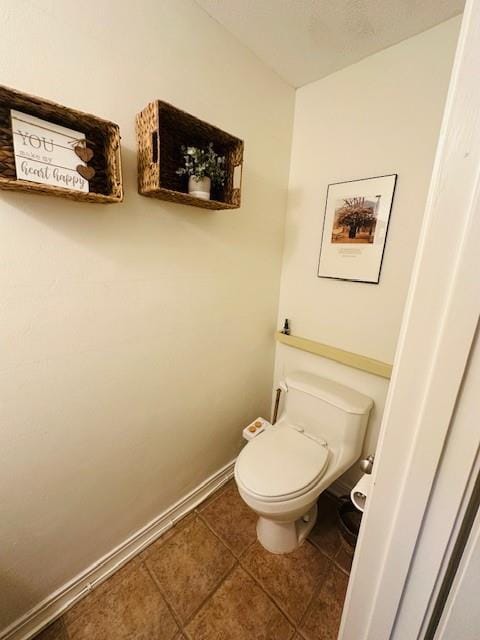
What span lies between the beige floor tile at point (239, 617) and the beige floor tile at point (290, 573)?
1.6 inches

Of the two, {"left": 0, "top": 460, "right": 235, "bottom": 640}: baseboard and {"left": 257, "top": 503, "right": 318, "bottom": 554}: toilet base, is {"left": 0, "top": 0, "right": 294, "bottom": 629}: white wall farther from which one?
{"left": 257, "top": 503, "right": 318, "bottom": 554}: toilet base

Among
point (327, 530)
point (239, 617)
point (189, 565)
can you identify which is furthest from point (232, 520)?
point (327, 530)

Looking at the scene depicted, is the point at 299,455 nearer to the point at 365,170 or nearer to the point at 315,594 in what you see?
the point at 315,594

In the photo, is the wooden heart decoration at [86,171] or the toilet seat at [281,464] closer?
the wooden heart decoration at [86,171]

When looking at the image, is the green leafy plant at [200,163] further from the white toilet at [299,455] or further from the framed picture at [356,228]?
the white toilet at [299,455]

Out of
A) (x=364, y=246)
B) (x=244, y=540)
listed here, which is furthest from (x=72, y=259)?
(x=244, y=540)

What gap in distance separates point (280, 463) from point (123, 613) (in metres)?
0.85

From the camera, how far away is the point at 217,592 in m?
1.13

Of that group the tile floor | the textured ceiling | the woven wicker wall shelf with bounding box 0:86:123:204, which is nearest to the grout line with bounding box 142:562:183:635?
the tile floor

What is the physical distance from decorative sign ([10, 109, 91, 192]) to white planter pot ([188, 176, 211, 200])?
35 cm

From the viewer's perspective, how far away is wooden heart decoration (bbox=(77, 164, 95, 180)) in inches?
31.7

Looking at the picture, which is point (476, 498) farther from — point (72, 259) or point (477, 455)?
point (72, 259)

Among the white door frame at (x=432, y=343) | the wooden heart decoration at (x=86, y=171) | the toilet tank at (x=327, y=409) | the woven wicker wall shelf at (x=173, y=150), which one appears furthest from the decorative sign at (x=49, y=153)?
the toilet tank at (x=327, y=409)

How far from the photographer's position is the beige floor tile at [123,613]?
3.28 ft
